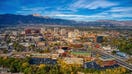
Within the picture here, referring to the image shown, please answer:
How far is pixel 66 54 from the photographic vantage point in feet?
29.3

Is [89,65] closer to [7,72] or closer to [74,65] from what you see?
[74,65]

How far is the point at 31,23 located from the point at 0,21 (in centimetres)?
630

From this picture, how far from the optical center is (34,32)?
54.0ft

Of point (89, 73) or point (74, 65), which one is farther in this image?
point (74, 65)

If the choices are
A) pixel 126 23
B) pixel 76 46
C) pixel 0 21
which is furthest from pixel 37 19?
pixel 76 46

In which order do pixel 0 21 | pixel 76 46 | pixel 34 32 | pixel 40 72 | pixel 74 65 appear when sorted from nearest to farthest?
pixel 40 72 → pixel 74 65 → pixel 76 46 → pixel 34 32 → pixel 0 21

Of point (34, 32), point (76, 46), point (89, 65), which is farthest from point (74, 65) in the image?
point (34, 32)

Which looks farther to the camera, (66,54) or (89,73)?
(66,54)

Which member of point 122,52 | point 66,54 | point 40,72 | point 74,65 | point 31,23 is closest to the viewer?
point 40,72

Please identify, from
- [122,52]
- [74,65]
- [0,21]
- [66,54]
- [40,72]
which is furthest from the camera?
[0,21]

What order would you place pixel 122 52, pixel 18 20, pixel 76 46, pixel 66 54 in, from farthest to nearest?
pixel 18 20, pixel 76 46, pixel 122 52, pixel 66 54

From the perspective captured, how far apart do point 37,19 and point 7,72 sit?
2105 cm

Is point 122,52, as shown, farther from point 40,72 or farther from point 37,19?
point 37,19

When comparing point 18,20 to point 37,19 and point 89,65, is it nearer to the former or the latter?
point 37,19
